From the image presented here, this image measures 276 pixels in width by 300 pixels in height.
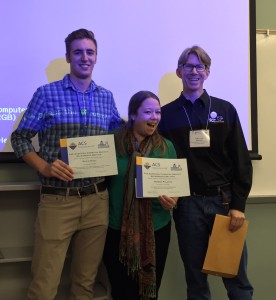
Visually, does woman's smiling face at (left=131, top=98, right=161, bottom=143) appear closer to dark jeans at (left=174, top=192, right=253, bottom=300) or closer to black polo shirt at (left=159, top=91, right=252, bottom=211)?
black polo shirt at (left=159, top=91, right=252, bottom=211)

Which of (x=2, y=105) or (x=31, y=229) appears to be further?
(x=31, y=229)

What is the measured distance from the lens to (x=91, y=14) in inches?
89.0

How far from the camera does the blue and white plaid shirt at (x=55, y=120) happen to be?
1741 mm

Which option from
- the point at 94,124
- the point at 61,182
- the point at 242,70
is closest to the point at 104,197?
the point at 61,182

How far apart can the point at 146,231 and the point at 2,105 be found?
1162 mm

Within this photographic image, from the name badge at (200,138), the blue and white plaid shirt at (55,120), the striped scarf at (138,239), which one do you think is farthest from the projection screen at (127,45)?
the striped scarf at (138,239)

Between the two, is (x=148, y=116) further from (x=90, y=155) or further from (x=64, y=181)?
(x=64, y=181)

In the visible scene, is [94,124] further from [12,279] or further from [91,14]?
[12,279]

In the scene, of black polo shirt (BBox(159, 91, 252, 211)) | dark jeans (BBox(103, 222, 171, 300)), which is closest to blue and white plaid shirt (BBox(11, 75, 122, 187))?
dark jeans (BBox(103, 222, 171, 300))

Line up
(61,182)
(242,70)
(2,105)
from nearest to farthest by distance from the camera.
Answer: (61,182), (2,105), (242,70)

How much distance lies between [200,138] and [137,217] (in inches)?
20.8

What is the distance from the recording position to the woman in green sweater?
1.77 m

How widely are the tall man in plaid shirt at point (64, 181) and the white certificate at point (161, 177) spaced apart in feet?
0.74

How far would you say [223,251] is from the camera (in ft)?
6.12
